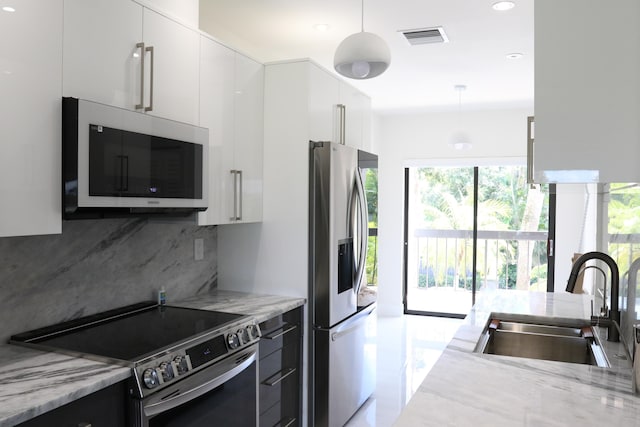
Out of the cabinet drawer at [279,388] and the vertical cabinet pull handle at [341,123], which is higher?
the vertical cabinet pull handle at [341,123]

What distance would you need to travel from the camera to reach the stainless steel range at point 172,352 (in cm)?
175

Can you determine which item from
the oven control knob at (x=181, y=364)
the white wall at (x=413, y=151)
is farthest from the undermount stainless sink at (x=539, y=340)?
the white wall at (x=413, y=151)

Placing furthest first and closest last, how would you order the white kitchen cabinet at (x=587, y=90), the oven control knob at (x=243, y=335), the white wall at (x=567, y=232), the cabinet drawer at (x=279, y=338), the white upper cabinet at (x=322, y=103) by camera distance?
the white wall at (x=567, y=232), the white upper cabinet at (x=322, y=103), the cabinet drawer at (x=279, y=338), the oven control knob at (x=243, y=335), the white kitchen cabinet at (x=587, y=90)

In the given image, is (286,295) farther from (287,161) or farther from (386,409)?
(386,409)

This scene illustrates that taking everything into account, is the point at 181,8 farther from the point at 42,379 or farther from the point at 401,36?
the point at 42,379

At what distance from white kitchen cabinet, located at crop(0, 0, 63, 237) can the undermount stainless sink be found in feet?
5.74

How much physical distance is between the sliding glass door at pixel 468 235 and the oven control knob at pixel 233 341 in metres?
4.76

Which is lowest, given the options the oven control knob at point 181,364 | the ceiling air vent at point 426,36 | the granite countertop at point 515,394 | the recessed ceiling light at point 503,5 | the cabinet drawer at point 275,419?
the cabinet drawer at point 275,419

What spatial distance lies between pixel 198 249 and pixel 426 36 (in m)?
2.11

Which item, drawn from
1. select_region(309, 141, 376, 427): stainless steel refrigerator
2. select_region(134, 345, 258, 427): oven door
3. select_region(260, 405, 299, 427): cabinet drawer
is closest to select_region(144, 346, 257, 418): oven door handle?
select_region(134, 345, 258, 427): oven door

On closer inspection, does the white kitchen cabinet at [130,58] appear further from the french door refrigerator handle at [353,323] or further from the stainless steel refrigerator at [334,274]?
the french door refrigerator handle at [353,323]

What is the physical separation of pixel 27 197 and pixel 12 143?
18 cm

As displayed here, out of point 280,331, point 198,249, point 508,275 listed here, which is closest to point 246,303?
point 280,331

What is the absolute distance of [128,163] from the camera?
6.50ft
